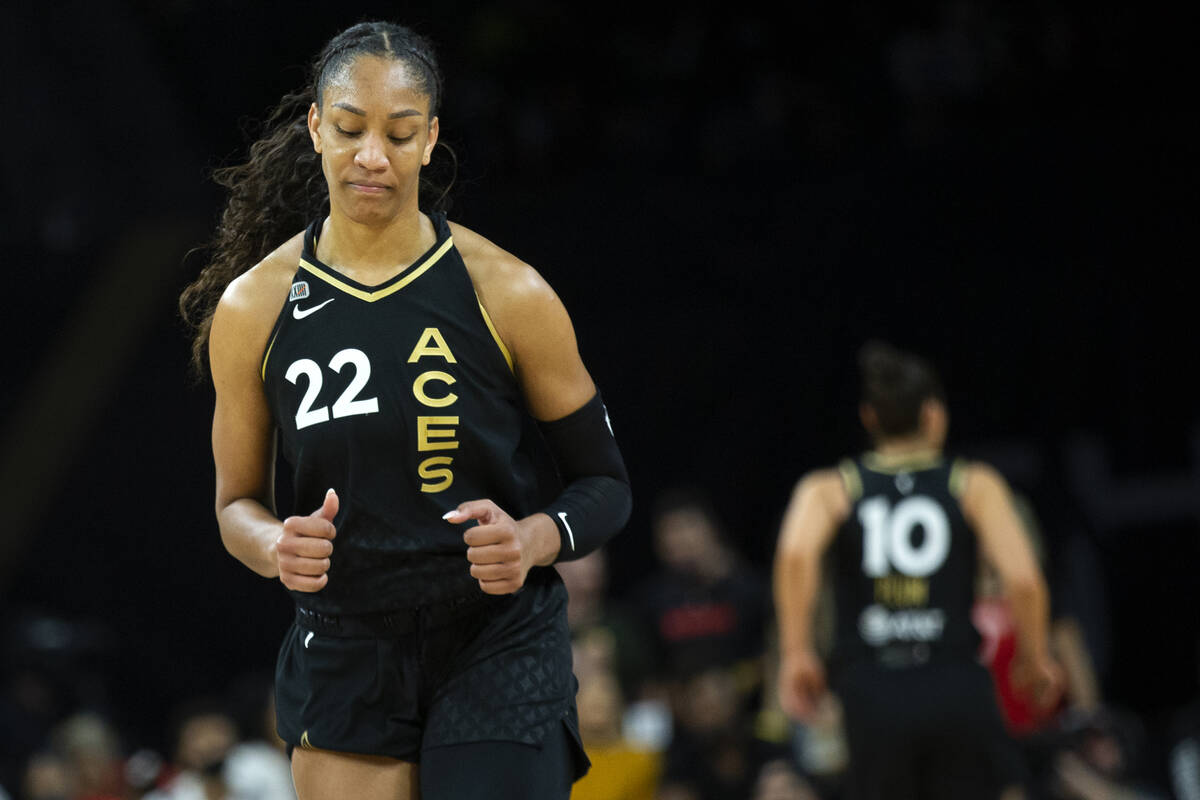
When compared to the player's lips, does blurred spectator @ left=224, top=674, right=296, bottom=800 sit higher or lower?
lower

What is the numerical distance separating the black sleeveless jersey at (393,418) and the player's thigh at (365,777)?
26 centimetres

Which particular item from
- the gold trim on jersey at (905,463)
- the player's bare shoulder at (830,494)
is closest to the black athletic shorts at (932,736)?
the player's bare shoulder at (830,494)

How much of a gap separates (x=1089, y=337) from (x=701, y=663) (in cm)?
323

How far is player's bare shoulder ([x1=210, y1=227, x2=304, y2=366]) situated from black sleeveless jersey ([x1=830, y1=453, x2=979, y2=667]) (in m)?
2.77

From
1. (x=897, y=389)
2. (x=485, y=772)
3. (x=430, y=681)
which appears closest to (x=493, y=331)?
(x=430, y=681)

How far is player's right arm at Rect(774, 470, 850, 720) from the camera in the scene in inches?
205

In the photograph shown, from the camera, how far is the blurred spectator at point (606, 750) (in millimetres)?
6281

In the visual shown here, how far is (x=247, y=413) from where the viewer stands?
2.82m

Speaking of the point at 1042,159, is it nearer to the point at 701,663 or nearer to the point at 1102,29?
the point at 1102,29

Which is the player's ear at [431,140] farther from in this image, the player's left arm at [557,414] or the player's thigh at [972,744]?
the player's thigh at [972,744]

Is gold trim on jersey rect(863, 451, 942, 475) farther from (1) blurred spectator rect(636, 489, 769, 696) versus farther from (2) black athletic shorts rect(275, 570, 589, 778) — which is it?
(2) black athletic shorts rect(275, 570, 589, 778)

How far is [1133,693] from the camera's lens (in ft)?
30.3

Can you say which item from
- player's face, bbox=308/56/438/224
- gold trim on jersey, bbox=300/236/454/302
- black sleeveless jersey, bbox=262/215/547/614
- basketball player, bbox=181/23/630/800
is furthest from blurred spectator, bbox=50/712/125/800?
player's face, bbox=308/56/438/224

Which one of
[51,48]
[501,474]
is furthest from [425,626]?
[51,48]
